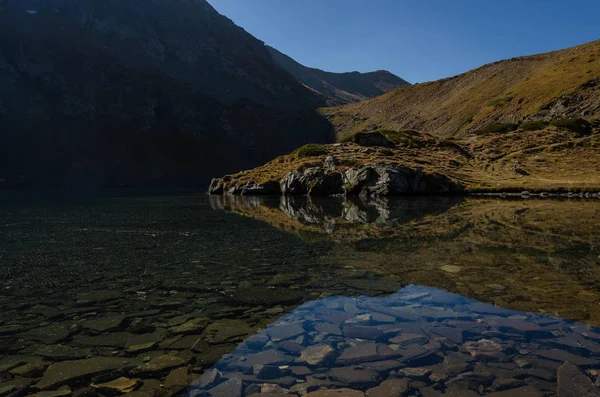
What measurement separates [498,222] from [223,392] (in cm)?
2664

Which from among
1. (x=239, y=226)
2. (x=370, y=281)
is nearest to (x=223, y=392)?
(x=370, y=281)

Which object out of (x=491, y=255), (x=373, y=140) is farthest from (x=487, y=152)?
(x=491, y=255)

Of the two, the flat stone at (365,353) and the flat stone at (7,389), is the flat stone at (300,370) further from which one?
the flat stone at (7,389)

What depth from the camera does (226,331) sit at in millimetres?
9109

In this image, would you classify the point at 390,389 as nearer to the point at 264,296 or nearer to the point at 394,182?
the point at 264,296

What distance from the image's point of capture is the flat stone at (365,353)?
7.54 meters

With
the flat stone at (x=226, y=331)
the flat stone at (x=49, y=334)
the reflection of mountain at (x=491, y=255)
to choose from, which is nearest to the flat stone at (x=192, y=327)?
the flat stone at (x=226, y=331)

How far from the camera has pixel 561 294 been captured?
11.2m

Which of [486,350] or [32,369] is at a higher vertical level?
[486,350]

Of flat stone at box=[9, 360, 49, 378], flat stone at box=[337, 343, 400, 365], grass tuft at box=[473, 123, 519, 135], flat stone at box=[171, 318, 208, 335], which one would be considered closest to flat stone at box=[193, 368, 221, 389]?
flat stone at box=[171, 318, 208, 335]

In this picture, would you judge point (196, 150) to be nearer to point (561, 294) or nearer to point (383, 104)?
point (383, 104)

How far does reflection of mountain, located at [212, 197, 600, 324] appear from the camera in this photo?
11.3 metres

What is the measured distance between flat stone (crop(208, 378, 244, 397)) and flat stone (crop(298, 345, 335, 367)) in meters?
1.37

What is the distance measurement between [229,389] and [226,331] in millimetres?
2627
